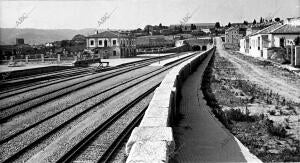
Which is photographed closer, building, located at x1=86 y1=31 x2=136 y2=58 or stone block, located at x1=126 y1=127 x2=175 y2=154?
stone block, located at x1=126 y1=127 x2=175 y2=154

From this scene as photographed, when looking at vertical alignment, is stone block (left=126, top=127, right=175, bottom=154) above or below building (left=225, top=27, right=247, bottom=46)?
below

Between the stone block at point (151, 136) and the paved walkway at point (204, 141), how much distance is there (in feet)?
2.07

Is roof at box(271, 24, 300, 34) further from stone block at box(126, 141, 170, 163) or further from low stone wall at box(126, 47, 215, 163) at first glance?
stone block at box(126, 141, 170, 163)

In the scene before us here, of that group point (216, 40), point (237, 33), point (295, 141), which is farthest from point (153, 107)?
point (216, 40)

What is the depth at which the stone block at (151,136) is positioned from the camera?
578cm

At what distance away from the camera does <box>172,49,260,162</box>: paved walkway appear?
7.45 metres

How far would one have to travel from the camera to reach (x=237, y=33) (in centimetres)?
13462

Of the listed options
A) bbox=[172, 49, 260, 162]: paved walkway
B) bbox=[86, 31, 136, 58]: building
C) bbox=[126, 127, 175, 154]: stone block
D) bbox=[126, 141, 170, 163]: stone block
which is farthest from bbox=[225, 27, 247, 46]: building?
bbox=[126, 141, 170, 163]: stone block

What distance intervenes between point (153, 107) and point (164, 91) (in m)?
2.72

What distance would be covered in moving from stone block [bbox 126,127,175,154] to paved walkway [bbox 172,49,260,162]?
630 mm

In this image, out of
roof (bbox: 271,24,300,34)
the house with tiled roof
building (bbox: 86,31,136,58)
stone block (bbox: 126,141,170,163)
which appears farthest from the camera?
building (bbox: 86,31,136,58)

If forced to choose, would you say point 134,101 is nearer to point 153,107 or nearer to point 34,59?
point 153,107

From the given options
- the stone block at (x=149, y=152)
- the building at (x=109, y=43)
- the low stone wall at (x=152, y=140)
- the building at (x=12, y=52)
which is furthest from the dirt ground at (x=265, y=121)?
the building at (x=109, y=43)

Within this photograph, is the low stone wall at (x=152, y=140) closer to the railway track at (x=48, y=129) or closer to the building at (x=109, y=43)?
the railway track at (x=48, y=129)
